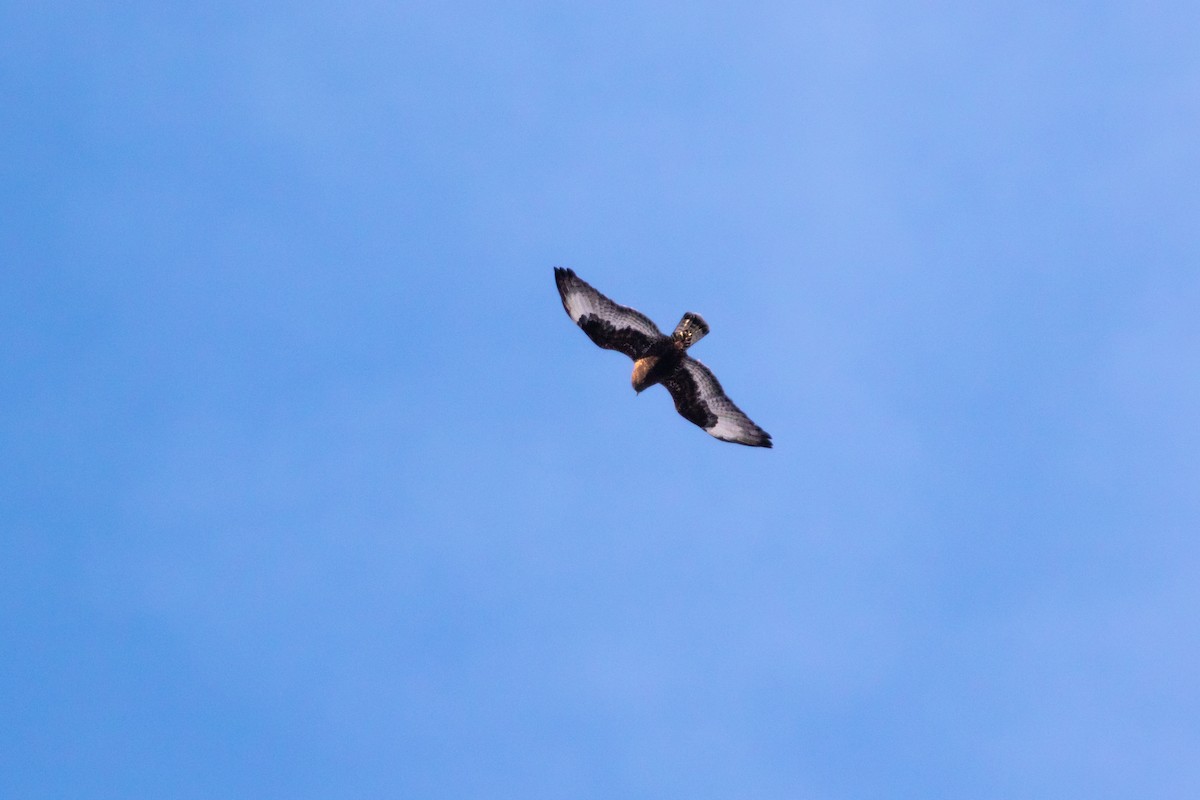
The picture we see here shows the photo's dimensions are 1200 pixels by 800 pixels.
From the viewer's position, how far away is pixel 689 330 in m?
24.3

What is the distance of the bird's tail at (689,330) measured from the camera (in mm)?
24344

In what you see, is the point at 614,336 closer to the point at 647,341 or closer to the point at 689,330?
the point at 647,341

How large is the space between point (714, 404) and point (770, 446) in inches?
56.2

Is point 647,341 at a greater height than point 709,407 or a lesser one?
greater

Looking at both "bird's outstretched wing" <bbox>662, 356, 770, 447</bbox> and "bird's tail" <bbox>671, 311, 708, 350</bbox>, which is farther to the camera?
"bird's outstretched wing" <bbox>662, 356, 770, 447</bbox>

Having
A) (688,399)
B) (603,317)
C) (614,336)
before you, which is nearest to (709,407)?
(688,399)

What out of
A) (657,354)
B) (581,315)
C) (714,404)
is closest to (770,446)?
(714,404)

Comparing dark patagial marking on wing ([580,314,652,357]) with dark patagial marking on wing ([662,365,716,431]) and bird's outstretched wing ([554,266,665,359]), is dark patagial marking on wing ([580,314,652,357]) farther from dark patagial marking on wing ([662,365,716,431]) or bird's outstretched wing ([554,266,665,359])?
dark patagial marking on wing ([662,365,716,431])

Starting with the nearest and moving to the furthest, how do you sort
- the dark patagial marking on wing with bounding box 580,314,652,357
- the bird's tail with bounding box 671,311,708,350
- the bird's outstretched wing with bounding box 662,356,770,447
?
the bird's tail with bounding box 671,311,708,350
the dark patagial marking on wing with bounding box 580,314,652,357
the bird's outstretched wing with bounding box 662,356,770,447

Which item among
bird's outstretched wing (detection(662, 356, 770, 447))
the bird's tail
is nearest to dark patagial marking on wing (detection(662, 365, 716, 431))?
bird's outstretched wing (detection(662, 356, 770, 447))

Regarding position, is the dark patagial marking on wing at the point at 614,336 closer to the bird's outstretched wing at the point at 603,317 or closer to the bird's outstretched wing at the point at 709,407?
the bird's outstretched wing at the point at 603,317

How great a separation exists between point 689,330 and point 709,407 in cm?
192

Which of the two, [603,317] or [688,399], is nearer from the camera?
[603,317]

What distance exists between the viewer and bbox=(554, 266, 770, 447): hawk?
965 inches
